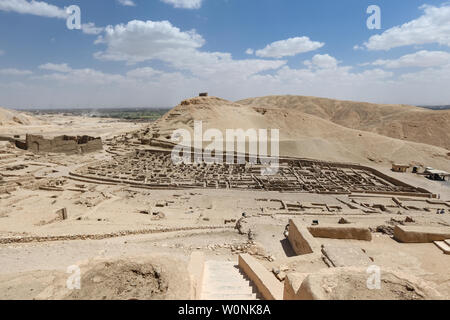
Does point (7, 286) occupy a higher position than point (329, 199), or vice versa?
point (7, 286)

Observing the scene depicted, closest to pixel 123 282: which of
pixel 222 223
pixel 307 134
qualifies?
pixel 222 223

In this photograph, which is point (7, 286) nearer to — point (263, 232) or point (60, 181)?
point (263, 232)

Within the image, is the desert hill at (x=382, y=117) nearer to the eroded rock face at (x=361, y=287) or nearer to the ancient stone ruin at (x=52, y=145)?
the eroded rock face at (x=361, y=287)

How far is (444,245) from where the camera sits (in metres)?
9.81

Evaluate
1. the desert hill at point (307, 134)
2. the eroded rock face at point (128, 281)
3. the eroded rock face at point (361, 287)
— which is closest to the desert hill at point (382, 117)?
the desert hill at point (307, 134)

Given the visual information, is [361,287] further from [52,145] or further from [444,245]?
[52,145]

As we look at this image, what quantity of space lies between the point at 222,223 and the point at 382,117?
71346 millimetres

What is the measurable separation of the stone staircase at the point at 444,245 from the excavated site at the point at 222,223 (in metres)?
0.08

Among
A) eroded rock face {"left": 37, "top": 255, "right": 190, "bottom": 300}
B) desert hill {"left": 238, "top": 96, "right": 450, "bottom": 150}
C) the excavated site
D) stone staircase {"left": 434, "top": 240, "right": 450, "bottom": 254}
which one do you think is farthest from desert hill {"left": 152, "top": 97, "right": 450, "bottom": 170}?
eroded rock face {"left": 37, "top": 255, "right": 190, "bottom": 300}

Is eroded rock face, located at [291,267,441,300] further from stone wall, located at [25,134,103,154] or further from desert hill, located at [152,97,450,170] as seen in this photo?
stone wall, located at [25,134,103,154]

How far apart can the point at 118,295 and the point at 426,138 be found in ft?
197

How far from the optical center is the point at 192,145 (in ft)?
125

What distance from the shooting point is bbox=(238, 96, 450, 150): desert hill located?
161ft
